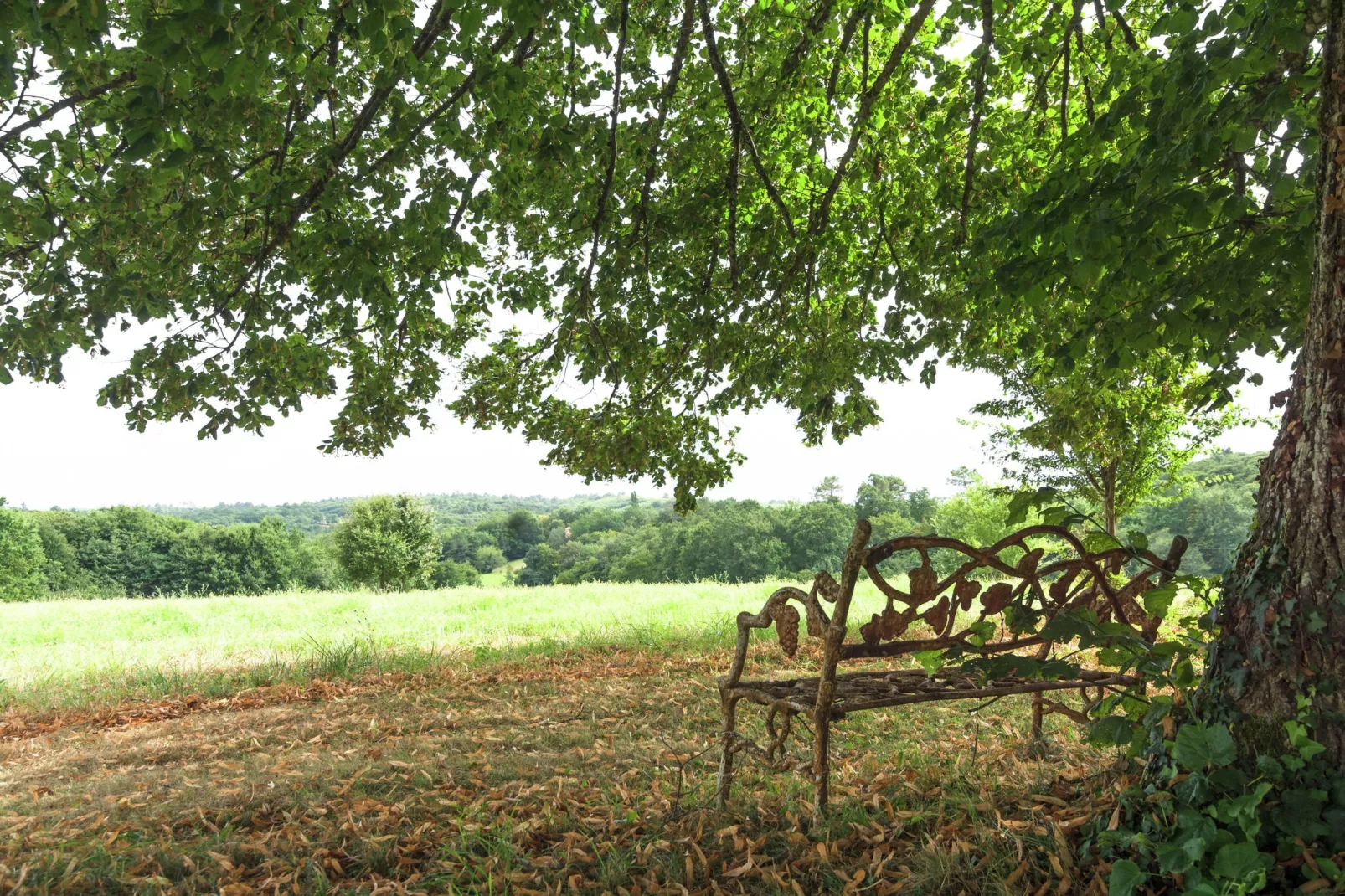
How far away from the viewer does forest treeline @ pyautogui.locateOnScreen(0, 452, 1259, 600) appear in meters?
25.2

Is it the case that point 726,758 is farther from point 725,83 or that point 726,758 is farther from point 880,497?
point 880,497

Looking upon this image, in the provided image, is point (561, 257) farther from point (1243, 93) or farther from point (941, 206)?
point (1243, 93)

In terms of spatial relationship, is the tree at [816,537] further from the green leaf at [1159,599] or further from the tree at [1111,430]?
the green leaf at [1159,599]

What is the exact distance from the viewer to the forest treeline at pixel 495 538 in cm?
2519

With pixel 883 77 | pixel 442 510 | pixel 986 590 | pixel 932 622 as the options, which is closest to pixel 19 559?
pixel 442 510

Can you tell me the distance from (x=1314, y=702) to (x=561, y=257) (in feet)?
21.5

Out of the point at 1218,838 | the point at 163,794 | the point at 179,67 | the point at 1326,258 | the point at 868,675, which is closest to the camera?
the point at 1218,838

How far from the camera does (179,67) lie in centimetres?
267

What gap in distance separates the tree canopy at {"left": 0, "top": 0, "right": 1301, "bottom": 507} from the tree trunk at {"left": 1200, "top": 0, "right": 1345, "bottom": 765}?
4.01 feet

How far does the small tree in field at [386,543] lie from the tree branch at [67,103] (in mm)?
31585

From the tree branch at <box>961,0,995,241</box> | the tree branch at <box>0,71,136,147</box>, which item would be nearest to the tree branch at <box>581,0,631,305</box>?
the tree branch at <box>961,0,995,241</box>

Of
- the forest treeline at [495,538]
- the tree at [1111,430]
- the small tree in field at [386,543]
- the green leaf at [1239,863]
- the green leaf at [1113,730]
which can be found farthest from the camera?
the small tree in field at [386,543]

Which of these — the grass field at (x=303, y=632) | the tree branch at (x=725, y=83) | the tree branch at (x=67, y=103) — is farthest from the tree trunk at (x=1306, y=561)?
the grass field at (x=303, y=632)

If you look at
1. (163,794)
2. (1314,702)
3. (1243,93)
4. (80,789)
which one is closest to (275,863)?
(163,794)
